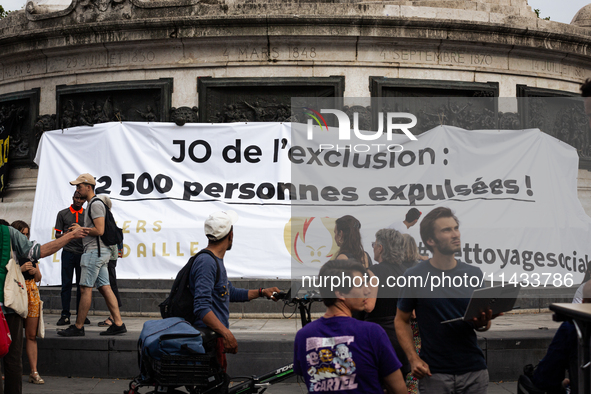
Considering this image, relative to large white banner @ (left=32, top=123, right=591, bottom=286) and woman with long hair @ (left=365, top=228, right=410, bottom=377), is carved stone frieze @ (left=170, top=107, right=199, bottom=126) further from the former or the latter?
woman with long hair @ (left=365, top=228, right=410, bottom=377)

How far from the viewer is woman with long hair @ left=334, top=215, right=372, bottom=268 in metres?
4.57

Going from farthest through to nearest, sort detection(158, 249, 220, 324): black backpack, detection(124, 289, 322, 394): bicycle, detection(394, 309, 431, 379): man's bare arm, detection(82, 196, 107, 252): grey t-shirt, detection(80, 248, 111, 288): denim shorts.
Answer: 1. detection(80, 248, 111, 288): denim shorts
2. detection(82, 196, 107, 252): grey t-shirt
3. detection(158, 249, 220, 324): black backpack
4. detection(124, 289, 322, 394): bicycle
5. detection(394, 309, 431, 379): man's bare arm

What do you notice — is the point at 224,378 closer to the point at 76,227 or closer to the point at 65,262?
the point at 76,227

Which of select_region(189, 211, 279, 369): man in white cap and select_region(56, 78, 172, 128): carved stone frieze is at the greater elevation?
select_region(56, 78, 172, 128): carved stone frieze

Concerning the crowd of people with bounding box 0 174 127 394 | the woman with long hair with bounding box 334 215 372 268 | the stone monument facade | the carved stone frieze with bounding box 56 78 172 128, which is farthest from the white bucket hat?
the carved stone frieze with bounding box 56 78 172 128

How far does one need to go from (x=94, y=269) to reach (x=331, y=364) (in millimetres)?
5395

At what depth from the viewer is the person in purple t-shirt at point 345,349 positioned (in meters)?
3.13

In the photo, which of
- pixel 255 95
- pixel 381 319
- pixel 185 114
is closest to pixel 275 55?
pixel 255 95

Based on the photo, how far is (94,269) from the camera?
7836 millimetres

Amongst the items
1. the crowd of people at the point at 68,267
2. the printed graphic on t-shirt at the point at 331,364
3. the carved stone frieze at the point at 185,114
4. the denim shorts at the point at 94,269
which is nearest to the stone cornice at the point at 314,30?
the carved stone frieze at the point at 185,114

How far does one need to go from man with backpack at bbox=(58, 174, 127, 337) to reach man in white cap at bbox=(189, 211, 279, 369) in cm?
335

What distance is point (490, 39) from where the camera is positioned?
11.1 metres

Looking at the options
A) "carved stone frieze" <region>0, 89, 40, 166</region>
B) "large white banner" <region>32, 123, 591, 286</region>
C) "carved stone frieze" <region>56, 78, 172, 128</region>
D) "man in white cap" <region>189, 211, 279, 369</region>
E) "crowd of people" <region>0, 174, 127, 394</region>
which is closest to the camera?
"man in white cap" <region>189, 211, 279, 369</region>

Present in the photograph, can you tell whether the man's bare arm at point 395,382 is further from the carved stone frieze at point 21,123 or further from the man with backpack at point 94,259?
the carved stone frieze at point 21,123
